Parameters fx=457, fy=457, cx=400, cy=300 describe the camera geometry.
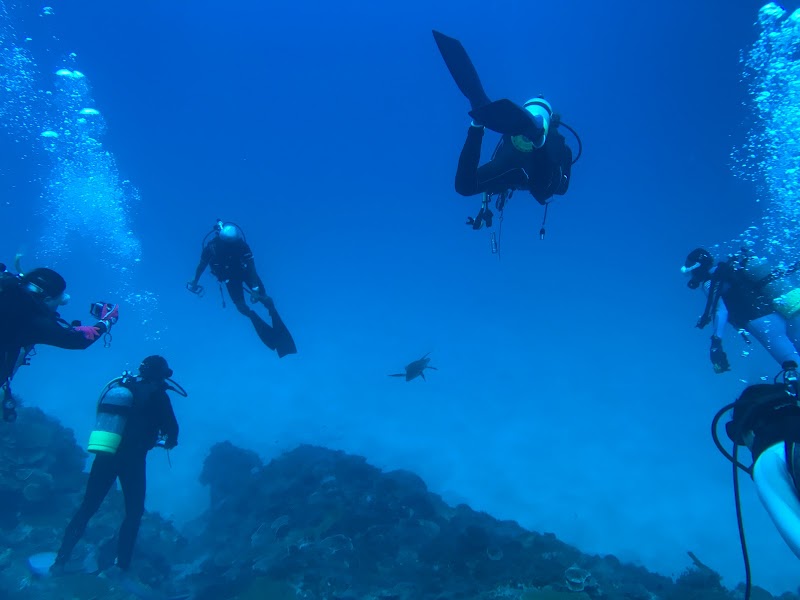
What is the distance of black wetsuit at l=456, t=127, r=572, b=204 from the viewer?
5.60 m

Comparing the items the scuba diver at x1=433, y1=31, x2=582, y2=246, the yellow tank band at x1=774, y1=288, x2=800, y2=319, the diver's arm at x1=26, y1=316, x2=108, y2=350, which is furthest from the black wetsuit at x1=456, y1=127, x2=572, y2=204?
the diver's arm at x1=26, y1=316, x2=108, y2=350

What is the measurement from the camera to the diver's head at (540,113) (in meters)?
5.20

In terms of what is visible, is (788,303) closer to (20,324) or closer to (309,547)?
(309,547)

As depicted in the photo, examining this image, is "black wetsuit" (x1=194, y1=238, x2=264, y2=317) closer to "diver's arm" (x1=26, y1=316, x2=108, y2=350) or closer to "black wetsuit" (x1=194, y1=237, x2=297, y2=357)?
"black wetsuit" (x1=194, y1=237, x2=297, y2=357)

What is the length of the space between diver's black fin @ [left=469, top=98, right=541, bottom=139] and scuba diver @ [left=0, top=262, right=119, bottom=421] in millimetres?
6098

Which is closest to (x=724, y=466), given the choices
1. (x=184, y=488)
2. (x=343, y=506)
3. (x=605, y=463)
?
(x=605, y=463)

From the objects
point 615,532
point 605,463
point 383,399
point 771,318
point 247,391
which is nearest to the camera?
point 771,318

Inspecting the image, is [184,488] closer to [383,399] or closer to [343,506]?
[343,506]

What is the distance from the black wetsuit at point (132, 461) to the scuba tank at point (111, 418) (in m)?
0.10

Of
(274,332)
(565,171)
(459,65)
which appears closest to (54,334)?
(274,332)

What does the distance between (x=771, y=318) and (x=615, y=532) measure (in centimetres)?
1443

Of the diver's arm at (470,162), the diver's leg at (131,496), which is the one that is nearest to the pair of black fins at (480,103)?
the diver's arm at (470,162)

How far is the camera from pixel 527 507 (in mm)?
20906

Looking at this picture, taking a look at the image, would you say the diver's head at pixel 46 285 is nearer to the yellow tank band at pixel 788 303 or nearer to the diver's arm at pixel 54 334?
the diver's arm at pixel 54 334
